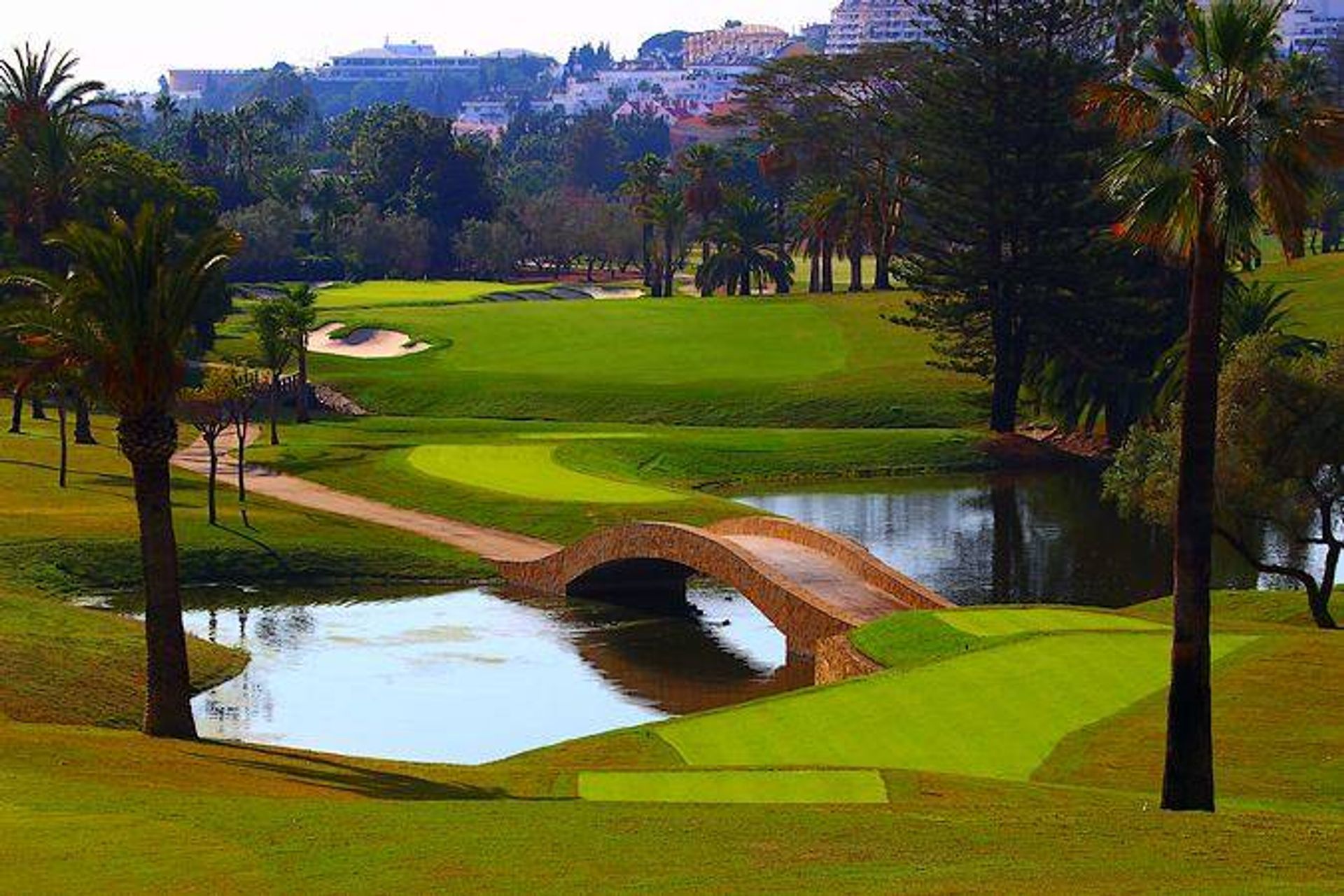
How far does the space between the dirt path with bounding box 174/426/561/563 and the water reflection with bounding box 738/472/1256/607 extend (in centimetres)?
1086

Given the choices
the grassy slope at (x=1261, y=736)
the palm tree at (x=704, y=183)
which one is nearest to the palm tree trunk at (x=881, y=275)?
the palm tree at (x=704, y=183)

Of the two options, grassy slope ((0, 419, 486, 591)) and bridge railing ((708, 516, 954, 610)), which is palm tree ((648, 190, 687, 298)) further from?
bridge railing ((708, 516, 954, 610))

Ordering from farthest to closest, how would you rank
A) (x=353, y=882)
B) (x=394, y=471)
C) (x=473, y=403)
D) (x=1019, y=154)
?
(x=473, y=403) < (x=1019, y=154) < (x=394, y=471) < (x=353, y=882)

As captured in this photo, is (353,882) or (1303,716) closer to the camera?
(353,882)

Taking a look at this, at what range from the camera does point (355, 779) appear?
30.1 m

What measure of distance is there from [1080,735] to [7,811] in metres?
16.1

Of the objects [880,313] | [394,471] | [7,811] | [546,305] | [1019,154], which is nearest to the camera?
[7,811]

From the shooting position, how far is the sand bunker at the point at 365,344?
124062 millimetres

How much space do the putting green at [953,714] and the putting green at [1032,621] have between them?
6.01ft

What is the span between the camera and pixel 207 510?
6588 cm

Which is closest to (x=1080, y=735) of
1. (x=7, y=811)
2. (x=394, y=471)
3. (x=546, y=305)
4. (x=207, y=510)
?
(x=7, y=811)

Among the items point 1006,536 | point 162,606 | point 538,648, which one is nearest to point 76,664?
point 162,606

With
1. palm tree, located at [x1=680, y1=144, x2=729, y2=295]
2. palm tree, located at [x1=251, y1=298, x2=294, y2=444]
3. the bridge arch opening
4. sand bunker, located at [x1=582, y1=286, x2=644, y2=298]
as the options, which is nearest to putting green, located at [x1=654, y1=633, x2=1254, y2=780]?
the bridge arch opening

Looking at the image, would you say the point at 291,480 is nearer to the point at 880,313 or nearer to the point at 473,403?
the point at 473,403
